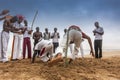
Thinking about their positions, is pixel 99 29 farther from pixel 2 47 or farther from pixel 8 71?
pixel 8 71

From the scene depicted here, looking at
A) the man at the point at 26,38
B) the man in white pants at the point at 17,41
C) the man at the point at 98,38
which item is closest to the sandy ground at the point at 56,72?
the man in white pants at the point at 17,41

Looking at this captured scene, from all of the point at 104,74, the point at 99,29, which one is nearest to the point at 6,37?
the point at 104,74

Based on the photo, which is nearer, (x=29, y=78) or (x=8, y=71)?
(x=29, y=78)

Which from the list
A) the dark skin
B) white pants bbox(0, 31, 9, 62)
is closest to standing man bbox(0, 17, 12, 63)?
white pants bbox(0, 31, 9, 62)

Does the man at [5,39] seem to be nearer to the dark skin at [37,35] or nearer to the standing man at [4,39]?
the standing man at [4,39]

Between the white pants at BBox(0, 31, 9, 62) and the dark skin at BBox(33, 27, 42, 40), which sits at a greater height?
the dark skin at BBox(33, 27, 42, 40)

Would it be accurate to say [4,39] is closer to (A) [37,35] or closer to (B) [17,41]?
(B) [17,41]

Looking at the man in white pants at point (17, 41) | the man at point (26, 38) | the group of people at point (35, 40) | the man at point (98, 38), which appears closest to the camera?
the group of people at point (35, 40)

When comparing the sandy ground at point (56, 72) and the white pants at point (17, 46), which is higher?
the white pants at point (17, 46)

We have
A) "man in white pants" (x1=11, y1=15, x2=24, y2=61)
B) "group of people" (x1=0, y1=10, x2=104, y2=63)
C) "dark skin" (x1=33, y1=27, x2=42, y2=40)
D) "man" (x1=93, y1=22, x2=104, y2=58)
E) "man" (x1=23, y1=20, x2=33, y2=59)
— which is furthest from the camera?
"man" (x1=93, y1=22, x2=104, y2=58)

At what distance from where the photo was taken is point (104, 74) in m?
11.0

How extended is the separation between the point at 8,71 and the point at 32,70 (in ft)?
2.63

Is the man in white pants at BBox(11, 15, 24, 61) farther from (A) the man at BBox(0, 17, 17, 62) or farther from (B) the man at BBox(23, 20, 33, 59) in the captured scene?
(A) the man at BBox(0, 17, 17, 62)

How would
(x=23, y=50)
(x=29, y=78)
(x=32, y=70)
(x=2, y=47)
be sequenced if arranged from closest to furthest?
(x=29, y=78)
(x=32, y=70)
(x=2, y=47)
(x=23, y=50)
